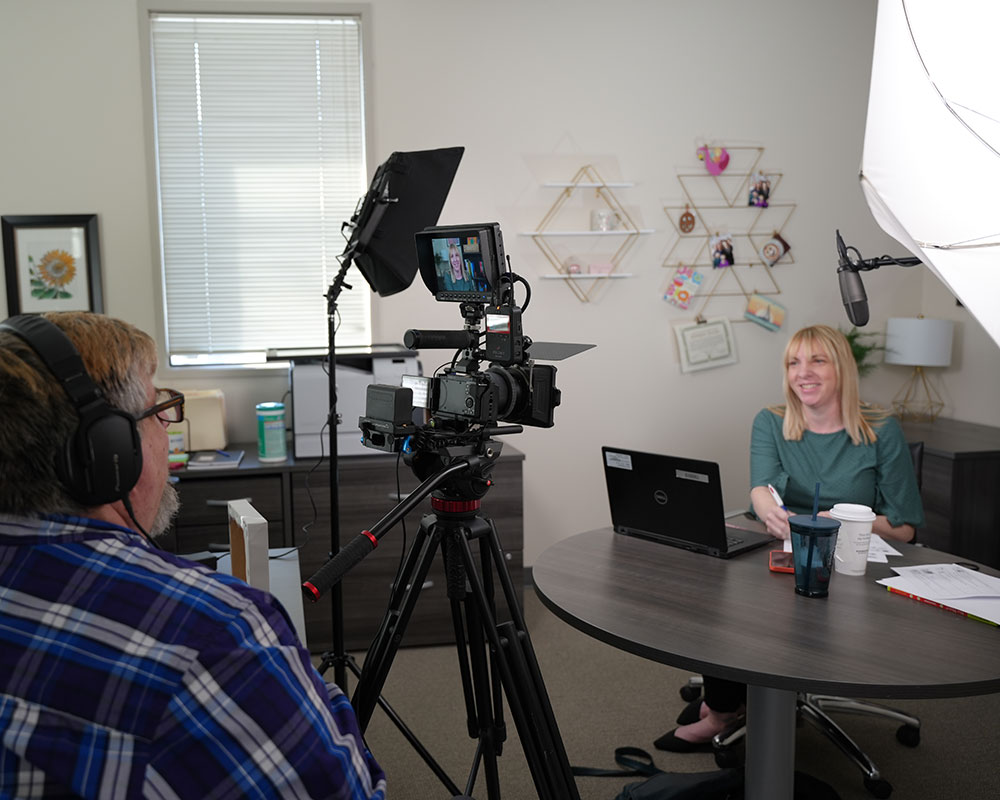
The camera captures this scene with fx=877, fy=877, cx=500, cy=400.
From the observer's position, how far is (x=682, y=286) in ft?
13.3

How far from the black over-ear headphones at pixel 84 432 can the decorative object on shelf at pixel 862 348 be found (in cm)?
369

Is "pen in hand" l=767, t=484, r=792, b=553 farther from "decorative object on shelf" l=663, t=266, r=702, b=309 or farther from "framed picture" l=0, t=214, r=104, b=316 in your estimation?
"framed picture" l=0, t=214, r=104, b=316

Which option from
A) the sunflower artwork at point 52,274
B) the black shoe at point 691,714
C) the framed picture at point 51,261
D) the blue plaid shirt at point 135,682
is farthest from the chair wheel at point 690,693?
the sunflower artwork at point 52,274

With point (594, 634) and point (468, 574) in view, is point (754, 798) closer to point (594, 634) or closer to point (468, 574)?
point (594, 634)

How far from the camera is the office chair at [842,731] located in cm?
238

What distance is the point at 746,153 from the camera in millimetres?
4043

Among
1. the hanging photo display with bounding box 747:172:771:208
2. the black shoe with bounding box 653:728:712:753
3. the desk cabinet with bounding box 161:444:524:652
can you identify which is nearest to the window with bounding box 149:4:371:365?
the desk cabinet with bounding box 161:444:524:652

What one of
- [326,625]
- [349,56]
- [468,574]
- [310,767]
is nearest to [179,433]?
[326,625]

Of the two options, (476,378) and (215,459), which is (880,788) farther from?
(215,459)

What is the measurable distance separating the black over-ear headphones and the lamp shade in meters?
3.79

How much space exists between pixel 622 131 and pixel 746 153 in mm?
604

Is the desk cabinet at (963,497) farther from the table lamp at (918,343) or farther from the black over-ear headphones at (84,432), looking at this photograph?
the black over-ear headphones at (84,432)

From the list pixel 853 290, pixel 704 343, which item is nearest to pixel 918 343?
pixel 704 343

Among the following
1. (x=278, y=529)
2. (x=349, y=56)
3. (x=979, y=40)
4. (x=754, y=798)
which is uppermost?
(x=349, y=56)
